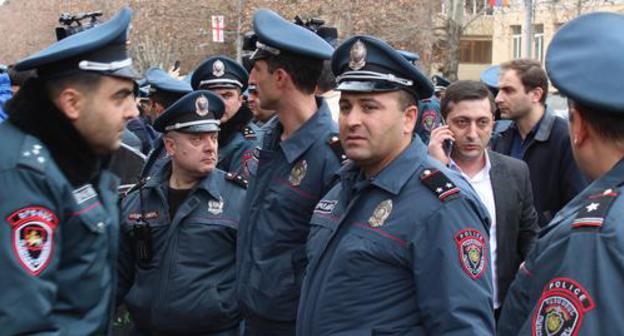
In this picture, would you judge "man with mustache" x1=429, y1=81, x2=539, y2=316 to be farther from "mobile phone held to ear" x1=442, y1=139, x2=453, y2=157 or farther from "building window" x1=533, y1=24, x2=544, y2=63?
"building window" x1=533, y1=24, x2=544, y2=63

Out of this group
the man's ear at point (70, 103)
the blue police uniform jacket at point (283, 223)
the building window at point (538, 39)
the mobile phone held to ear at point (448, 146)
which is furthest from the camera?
the building window at point (538, 39)

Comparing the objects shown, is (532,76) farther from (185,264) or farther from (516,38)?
(516,38)

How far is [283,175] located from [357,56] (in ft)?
3.11

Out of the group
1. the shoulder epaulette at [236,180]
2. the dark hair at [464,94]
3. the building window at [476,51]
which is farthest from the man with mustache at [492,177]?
the building window at [476,51]

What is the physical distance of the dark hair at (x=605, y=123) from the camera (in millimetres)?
2604

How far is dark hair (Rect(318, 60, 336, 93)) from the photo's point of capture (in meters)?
4.76

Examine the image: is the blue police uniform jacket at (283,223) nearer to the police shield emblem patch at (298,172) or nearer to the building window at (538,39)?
the police shield emblem patch at (298,172)

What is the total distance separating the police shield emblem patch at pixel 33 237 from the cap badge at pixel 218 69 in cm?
395

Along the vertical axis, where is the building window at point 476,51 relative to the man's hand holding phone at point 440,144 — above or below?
below

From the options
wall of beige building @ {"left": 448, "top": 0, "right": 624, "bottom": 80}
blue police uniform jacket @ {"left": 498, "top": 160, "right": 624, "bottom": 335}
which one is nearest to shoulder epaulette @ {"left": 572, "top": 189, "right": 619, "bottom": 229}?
blue police uniform jacket @ {"left": 498, "top": 160, "right": 624, "bottom": 335}

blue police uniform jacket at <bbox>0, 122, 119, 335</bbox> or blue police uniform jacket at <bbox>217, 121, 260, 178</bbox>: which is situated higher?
blue police uniform jacket at <bbox>0, 122, 119, 335</bbox>

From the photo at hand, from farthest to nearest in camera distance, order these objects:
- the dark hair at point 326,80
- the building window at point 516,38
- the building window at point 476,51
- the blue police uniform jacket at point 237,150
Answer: the building window at point 476,51, the building window at point 516,38, the blue police uniform jacket at point 237,150, the dark hair at point 326,80

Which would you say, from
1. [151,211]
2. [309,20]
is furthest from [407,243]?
[309,20]

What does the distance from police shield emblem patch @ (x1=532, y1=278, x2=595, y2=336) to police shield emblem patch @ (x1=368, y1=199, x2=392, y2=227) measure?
0.89 meters
